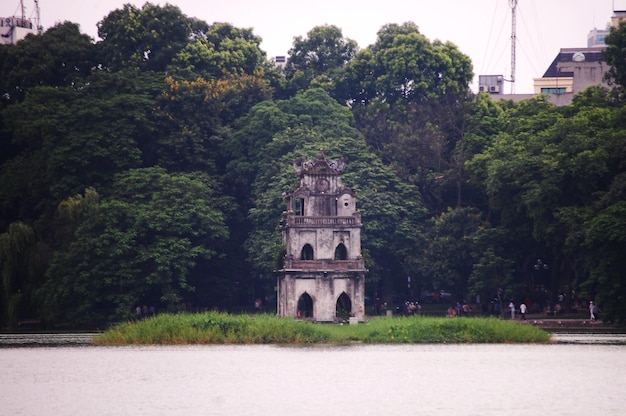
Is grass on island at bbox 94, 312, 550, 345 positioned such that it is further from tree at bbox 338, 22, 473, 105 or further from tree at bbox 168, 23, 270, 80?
tree at bbox 338, 22, 473, 105

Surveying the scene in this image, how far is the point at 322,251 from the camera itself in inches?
3351

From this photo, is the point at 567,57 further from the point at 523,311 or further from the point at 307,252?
the point at 307,252

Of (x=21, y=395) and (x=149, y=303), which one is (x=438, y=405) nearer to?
(x=21, y=395)

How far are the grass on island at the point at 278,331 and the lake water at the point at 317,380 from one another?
21.0 inches

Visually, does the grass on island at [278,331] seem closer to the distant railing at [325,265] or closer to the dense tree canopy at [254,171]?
the dense tree canopy at [254,171]

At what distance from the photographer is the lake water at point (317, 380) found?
48.6m

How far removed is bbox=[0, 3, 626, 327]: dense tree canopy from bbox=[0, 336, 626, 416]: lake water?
17.3 metres

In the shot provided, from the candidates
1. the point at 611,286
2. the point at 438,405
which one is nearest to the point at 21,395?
the point at 438,405

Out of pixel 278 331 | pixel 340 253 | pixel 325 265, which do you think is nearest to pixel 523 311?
pixel 340 253

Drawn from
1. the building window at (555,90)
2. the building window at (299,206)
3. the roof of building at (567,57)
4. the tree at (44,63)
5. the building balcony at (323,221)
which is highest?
the roof of building at (567,57)

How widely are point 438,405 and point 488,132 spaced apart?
55.9 metres

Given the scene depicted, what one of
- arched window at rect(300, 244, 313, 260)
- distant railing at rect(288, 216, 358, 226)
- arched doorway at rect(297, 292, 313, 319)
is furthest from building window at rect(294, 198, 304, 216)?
arched doorway at rect(297, 292, 313, 319)

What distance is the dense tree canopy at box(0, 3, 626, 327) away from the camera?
86312mm

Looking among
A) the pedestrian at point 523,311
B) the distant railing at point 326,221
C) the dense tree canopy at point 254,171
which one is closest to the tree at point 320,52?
the dense tree canopy at point 254,171
